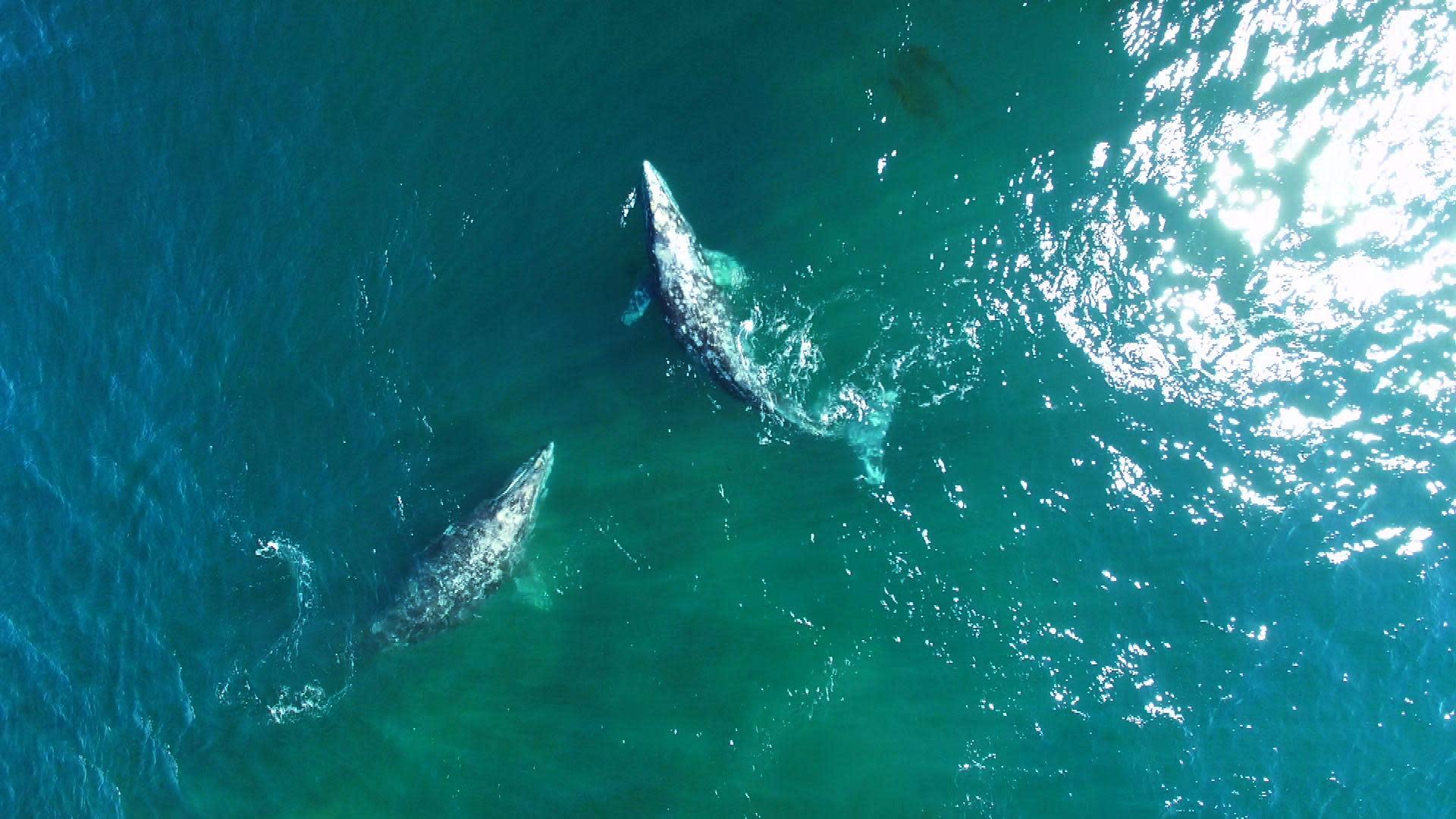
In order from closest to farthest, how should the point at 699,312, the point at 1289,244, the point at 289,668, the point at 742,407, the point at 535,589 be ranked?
the point at 1289,244 → the point at 699,312 → the point at 742,407 → the point at 535,589 → the point at 289,668

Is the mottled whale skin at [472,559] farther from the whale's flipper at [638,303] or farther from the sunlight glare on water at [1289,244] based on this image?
the sunlight glare on water at [1289,244]

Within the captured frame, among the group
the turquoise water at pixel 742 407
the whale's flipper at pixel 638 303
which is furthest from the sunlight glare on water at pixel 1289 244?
the whale's flipper at pixel 638 303

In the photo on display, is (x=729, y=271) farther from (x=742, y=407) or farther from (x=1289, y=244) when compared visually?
(x=1289, y=244)

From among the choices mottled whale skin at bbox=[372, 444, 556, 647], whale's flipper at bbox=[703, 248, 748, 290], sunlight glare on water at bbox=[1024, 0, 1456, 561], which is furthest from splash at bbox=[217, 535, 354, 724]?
sunlight glare on water at bbox=[1024, 0, 1456, 561]

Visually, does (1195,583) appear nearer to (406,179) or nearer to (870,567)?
(870,567)

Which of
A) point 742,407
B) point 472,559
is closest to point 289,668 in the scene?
point 472,559

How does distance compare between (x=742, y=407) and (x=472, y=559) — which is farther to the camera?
(x=472, y=559)

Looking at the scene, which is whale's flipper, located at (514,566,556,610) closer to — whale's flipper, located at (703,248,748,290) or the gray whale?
the gray whale

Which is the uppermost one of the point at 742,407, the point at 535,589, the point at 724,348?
the point at 724,348

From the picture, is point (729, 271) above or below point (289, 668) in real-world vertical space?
above
